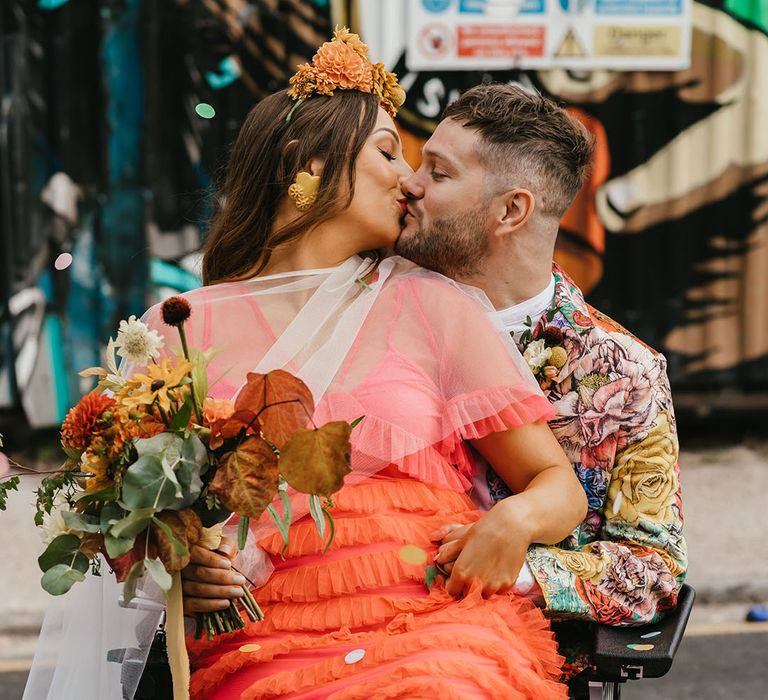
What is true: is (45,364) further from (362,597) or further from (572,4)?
(362,597)

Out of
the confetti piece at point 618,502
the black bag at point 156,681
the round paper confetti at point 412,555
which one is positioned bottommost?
the black bag at point 156,681

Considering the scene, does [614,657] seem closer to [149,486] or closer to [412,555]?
[412,555]

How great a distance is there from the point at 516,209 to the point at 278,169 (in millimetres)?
605

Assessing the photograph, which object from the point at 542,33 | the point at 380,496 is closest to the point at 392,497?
the point at 380,496

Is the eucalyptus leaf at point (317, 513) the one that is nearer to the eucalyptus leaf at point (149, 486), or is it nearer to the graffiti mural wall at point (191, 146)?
the eucalyptus leaf at point (149, 486)

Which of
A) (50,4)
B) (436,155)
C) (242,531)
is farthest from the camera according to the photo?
(50,4)

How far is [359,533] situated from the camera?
2533 millimetres

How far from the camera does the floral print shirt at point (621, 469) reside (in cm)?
272

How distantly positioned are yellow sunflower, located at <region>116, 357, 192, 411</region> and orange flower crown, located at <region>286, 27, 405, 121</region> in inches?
38.4

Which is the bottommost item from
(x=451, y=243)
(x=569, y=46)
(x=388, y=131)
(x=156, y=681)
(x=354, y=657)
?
(x=156, y=681)

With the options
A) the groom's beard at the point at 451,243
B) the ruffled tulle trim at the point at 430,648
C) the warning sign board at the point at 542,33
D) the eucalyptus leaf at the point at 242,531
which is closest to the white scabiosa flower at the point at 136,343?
the eucalyptus leaf at the point at 242,531

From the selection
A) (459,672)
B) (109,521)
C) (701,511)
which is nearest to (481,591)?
(459,672)

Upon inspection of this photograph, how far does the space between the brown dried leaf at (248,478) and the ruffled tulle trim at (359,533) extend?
342 mm

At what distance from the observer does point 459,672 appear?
7.52ft
